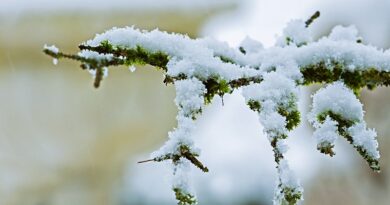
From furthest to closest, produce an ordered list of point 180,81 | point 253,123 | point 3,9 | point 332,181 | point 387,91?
point 253,123 < point 332,181 < point 387,91 < point 3,9 < point 180,81

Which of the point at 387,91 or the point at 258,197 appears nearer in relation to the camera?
the point at 387,91

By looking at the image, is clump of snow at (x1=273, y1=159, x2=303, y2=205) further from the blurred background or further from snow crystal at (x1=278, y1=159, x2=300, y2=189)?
the blurred background

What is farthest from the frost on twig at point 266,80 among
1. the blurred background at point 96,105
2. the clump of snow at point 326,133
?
the blurred background at point 96,105

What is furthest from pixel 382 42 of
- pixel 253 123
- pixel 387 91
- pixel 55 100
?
pixel 253 123

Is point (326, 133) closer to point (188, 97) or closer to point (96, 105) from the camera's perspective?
point (188, 97)

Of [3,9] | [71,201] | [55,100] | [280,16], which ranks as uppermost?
[280,16]

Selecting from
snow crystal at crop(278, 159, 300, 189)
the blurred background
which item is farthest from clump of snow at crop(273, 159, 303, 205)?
the blurred background

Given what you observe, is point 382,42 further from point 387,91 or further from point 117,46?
point 117,46
